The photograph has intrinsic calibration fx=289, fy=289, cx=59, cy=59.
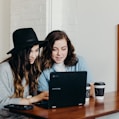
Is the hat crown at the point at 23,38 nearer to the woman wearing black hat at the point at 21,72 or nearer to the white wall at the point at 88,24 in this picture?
the woman wearing black hat at the point at 21,72

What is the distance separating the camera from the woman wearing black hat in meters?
1.71

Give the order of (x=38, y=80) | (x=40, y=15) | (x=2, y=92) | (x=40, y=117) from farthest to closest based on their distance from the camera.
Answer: (x=40, y=15), (x=38, y=80), (x=2, y=92), (x=40, y=117)

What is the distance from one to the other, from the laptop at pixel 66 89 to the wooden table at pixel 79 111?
43mm

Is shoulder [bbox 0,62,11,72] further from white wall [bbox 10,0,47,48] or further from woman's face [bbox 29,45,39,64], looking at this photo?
white wall [bbox 10,0,47,48]

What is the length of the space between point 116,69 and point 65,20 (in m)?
0.73

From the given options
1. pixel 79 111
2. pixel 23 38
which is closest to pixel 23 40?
pixel 23 38

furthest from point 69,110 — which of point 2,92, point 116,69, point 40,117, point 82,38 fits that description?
point 82,38

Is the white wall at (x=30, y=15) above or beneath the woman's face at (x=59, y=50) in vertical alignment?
above

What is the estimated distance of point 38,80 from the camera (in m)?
2.02

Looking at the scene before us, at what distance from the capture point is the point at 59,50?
2096mm

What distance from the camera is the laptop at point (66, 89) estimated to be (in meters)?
1.60

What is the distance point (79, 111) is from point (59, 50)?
2.11 feet

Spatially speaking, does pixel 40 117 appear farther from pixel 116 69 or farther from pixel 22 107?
pixel 116 69

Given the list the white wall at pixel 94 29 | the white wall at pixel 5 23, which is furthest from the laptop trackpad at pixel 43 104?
the white wall at pixel 5 23
